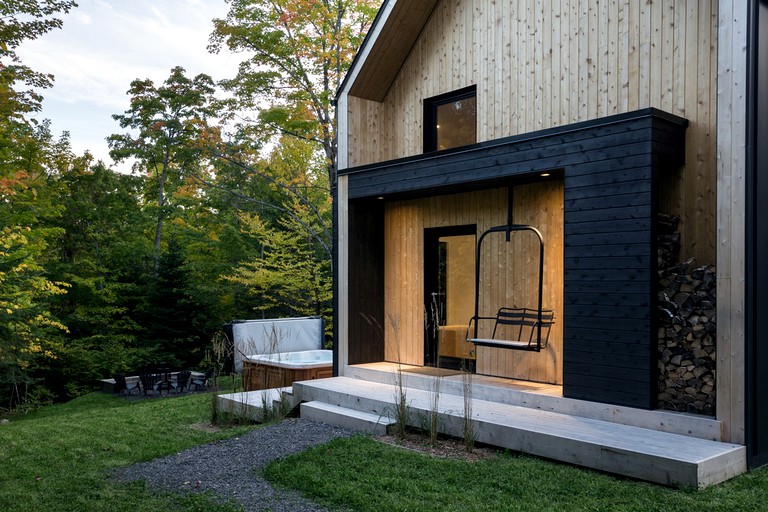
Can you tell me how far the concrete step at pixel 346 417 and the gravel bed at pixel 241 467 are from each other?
11cm

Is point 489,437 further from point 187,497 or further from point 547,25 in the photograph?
point 547,25

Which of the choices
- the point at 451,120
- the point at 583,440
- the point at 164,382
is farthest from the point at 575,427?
the point at 164,382

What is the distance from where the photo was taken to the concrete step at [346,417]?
19.7 feet

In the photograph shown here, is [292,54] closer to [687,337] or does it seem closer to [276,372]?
[276,372]

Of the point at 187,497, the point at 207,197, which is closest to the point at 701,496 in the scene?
the point at 187,497

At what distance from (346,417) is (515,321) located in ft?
7.36

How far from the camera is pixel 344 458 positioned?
5.05m

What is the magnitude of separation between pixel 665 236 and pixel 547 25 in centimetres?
273

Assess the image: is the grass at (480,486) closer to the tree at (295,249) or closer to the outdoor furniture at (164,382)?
the outdoor furniture at (164,382)

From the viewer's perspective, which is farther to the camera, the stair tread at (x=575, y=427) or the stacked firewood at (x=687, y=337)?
the stacked firewood at (x=687, y=337)

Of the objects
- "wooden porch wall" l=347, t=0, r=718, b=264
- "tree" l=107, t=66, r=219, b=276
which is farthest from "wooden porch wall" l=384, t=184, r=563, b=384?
"tree" l=107, t=66, r=219, b=276

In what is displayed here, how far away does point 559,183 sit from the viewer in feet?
22.9

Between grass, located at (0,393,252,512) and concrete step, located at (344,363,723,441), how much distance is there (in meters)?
2.00

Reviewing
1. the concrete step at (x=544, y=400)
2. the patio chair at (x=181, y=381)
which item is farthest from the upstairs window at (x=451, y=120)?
the patio chair at (x=181, y=381)
